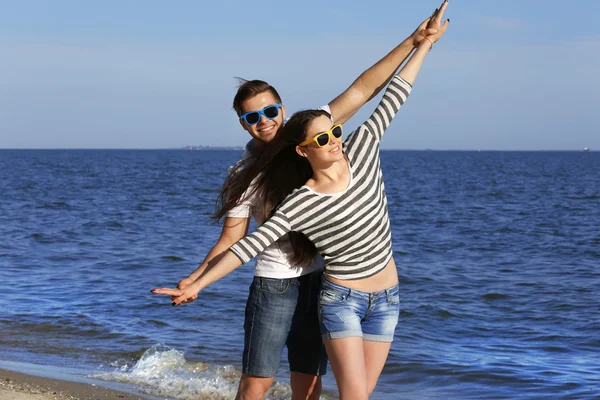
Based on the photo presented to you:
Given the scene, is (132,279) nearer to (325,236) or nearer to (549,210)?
(325,236)

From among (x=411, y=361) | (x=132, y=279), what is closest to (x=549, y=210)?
(x=132, y=279)

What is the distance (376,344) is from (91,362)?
472 cm

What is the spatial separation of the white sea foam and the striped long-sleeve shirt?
9.83 ft

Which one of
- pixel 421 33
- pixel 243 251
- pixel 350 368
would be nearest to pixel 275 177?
pixel 243 251

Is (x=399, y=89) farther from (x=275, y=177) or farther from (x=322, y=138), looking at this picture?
(x=275, y=177)

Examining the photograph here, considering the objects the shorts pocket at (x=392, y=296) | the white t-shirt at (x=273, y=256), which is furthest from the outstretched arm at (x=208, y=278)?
the shorts pocket at (x=392, y=296)

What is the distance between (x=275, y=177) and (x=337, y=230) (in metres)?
0.40

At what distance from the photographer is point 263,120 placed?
396cm

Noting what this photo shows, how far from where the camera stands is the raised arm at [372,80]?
4145 mm

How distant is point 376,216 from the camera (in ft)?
12.6

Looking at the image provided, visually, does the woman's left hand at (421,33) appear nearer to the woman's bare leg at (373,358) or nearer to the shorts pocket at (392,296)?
the shorts pocket at (392,296)

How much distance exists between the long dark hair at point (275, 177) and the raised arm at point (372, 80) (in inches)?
10.3

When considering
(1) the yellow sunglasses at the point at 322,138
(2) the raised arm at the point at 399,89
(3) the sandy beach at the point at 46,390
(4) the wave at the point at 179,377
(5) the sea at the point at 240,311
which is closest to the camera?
(1) the yellow sunglasses at the point at 322,138

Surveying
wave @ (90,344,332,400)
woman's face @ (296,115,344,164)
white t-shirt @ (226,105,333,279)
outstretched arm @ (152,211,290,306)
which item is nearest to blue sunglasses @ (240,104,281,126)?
woman's face @ (296,115,344,164)
